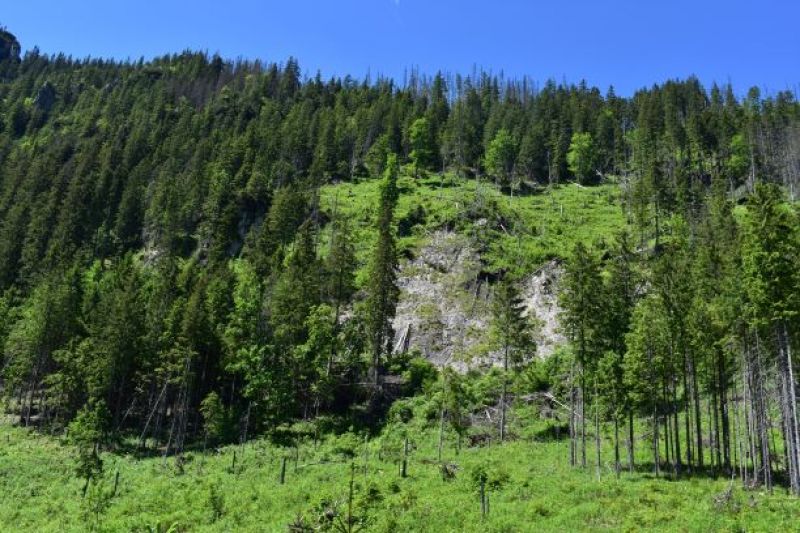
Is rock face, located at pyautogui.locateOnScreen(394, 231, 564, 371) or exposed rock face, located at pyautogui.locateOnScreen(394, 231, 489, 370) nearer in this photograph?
rock face, located at pyautogui.locateOnScreen(394, 231, 564, 371)

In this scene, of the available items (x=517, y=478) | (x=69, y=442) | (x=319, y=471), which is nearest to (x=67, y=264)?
(x=69, y=442)

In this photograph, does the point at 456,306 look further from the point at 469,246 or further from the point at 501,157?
the point at 501,157

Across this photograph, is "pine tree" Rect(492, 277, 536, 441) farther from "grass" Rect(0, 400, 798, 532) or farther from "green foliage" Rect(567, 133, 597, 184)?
"green foliage" Rect(567, 133, 597, 184)

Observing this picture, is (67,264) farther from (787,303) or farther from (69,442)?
(787,303)

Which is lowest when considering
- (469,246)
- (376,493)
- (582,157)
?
(376,493)

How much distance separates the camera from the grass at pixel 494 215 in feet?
262

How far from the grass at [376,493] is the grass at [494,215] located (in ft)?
110

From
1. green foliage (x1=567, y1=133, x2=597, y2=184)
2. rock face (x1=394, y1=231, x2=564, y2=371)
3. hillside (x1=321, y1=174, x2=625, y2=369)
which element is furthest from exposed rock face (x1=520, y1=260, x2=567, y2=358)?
green foliage (x1=567, y1=133, x2=597, y2=184)

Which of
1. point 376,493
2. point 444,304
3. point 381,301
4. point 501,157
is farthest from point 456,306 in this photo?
point 501,157

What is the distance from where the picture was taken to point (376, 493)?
2719 centimetres

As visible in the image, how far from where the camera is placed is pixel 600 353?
4166 centimetres

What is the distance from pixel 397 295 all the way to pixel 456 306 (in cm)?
974

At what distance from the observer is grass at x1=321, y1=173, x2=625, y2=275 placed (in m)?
79.9

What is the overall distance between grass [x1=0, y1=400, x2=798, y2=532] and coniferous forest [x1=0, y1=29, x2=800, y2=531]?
461 millimetres
